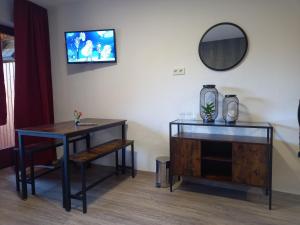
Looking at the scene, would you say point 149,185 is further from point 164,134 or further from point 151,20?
point 151,20

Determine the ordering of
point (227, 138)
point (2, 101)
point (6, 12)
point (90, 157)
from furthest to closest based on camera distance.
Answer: point (6, 12)
point (2, 101)
point (227, 138)
point (90, 157)

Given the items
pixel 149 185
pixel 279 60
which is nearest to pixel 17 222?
pixel 149 185

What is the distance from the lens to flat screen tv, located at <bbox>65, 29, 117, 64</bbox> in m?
3.23

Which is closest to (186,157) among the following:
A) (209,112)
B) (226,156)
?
(226,156)

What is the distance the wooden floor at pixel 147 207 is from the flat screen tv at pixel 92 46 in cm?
168

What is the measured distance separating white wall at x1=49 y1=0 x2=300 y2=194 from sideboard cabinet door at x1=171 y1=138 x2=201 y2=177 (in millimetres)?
501

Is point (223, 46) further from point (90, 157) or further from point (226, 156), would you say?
point (90, 157)

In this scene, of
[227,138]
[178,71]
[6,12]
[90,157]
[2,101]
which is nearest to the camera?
[90,157]

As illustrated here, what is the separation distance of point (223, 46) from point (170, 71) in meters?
0.69

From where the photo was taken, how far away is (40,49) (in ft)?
11.5

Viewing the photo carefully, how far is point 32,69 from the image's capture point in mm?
3439

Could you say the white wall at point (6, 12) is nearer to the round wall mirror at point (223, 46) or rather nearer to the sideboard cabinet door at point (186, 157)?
the round wall mirror at point (223, 46)

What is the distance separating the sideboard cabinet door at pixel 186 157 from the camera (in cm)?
257

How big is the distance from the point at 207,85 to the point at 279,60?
77 cm
